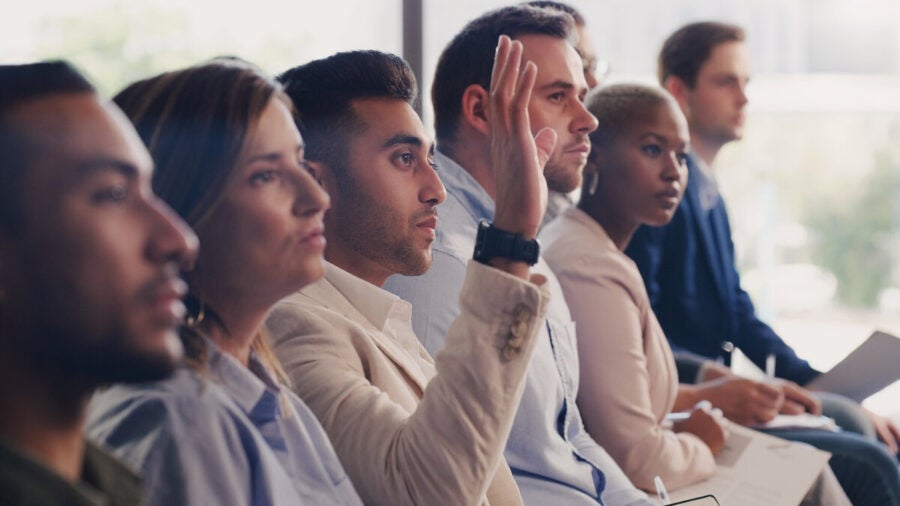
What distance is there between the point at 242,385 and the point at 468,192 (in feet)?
2.90

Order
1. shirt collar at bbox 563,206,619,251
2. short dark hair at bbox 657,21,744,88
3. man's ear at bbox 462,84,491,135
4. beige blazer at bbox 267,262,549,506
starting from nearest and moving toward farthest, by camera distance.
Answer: beige blazer at bbox 267,262,549,506 → man's ear at bbox 462,84,491,135 → shirt collar at bbox 563,206,619,251 → short dark hair at bbox 657,21,744,88

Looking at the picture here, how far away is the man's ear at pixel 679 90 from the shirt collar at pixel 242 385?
2.32 metres

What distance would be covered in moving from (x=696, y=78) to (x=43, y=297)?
265 centimetres

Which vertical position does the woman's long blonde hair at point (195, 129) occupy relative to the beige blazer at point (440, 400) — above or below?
above

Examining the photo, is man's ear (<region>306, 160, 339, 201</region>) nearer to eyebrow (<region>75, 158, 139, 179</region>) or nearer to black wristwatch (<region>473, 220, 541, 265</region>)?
black wristwatch (<region>473, 220, 541, 265</region>)

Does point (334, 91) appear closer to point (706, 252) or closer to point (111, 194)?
point (111, 194)

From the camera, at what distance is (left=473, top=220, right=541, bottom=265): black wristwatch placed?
1157 millimetres

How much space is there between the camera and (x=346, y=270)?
1.43m

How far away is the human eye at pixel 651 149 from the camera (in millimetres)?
2186

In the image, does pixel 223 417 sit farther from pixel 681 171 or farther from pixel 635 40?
pixel 635 40

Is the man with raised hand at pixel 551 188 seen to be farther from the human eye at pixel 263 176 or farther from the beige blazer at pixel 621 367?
the human eye at pixel 263 176

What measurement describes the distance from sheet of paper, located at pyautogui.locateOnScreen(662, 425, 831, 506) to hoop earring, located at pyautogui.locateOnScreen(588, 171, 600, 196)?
528mm

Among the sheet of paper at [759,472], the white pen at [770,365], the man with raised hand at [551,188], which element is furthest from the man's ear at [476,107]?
the white pen at [770,365]

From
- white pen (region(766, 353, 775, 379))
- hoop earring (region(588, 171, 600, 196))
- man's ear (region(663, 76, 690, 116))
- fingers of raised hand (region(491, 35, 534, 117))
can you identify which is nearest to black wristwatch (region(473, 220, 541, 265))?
fingers of raised hand (region(491, 35, 534, 117))
